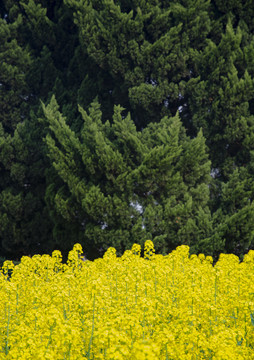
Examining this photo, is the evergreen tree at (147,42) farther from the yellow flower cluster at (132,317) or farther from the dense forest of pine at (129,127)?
the yellow flower cluster at (132,317)

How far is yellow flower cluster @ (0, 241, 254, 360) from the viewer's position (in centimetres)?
281

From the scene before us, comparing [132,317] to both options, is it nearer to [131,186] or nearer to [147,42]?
[131,186]

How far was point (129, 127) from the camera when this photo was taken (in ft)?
26.6

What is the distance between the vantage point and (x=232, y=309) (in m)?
4.10

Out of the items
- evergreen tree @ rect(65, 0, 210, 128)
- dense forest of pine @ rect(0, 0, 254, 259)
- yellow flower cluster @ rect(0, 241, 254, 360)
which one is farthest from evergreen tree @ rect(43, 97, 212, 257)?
yellow flower cluster @ rect(0, 241, 254, 360)

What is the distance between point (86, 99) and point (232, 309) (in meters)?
7.10

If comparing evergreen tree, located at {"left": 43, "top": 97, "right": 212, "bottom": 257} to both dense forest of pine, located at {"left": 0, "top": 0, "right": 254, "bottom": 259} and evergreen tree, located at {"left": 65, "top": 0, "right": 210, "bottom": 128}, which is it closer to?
dense forest of pine, located at {"left": 0, "top": 0, "right": 254, "bottom": 259}

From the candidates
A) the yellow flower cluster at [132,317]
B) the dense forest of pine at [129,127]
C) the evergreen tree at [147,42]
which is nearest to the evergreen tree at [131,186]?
the dense forest of pine at [129,127]

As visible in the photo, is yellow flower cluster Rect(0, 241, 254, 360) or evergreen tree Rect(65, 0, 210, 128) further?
evergreen tree Rect(65, 0, 210, 128)

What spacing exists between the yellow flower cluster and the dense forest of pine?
1951 millimetres

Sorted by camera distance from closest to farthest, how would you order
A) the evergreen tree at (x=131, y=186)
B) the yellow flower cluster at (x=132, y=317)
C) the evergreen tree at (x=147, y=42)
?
1. the yellow flower cluster at (x=132, y=317)
2. the evergreen tree at (x=131, y=186)
3. the evergreen tree at (x=147, y=42)

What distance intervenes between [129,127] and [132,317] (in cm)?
559

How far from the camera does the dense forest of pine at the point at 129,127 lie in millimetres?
7645

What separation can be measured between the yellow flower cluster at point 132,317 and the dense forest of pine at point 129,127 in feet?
6.40
